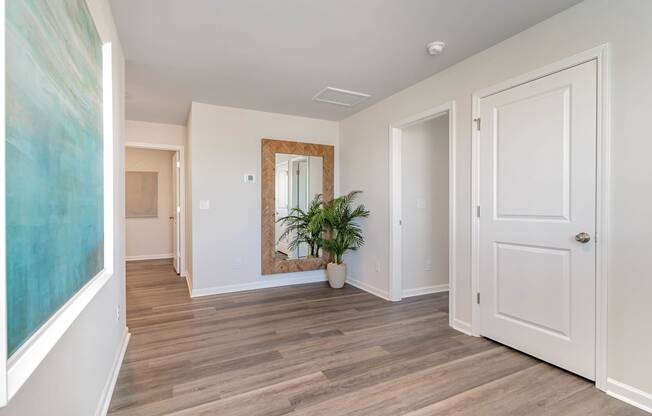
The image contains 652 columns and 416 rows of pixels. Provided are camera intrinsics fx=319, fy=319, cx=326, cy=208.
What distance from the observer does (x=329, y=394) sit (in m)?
1.89

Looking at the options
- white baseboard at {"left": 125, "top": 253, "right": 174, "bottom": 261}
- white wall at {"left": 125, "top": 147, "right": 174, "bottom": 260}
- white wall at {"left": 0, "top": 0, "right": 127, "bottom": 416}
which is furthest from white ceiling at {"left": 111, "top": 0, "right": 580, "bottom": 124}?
white baseboard at {"left": 125, "top": 253, "right": 174, "bottom": 261}

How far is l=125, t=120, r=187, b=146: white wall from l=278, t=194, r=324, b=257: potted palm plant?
2.19m

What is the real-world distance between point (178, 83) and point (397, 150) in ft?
8.05

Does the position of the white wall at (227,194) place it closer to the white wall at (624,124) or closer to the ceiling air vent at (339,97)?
the ceiling air vent at (339,97)

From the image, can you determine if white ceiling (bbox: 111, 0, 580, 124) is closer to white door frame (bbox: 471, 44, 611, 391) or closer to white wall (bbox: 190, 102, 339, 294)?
white door frame (bbox: 471, 44, 611, 391)

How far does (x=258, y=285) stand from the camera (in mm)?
4281

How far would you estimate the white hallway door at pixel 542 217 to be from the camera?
6.59ft

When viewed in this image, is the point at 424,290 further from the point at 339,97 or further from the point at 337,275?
the point at 339,97

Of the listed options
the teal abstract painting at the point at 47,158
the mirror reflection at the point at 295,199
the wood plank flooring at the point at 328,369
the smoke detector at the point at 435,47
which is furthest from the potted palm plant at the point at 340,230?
the teal abstract painting at the point at 47,158

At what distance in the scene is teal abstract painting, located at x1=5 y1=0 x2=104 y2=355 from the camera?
783 millimetres

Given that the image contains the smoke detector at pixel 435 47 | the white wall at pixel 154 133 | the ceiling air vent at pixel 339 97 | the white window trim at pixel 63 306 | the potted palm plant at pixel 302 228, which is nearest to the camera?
the white window trim at pixel 63 306

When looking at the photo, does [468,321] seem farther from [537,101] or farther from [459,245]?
[537,101]

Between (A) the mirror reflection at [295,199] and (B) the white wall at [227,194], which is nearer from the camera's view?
(B) the white wall at [227,194]

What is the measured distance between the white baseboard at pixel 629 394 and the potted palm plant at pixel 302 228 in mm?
3129
